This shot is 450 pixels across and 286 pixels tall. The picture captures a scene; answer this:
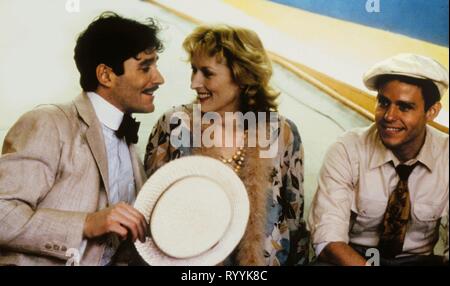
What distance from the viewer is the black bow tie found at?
9.34ft

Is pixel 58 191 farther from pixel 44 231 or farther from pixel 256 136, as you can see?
pixel 256 136

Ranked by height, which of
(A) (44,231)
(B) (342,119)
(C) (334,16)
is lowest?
(A) (44,231)

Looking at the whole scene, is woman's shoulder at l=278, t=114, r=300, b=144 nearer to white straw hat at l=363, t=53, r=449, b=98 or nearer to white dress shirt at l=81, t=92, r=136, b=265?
white straw hat at l=363, t=53, r=449, b=98

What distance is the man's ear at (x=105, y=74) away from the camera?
285cm

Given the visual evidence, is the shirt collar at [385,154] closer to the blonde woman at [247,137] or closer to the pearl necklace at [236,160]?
the blonde woman at [247,137]

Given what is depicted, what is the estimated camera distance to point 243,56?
9.48 feet

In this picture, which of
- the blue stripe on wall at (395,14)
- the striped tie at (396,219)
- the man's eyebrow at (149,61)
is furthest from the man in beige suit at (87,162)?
the striped tie at (396,219)

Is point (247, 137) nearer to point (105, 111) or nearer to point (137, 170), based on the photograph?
point (137, 170)

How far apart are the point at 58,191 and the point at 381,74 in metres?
1.52

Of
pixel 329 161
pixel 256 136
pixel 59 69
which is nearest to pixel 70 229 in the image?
pixel 59 69

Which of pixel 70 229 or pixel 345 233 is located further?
pixel 345 233

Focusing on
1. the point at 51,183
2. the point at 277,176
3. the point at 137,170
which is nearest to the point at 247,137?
the point at 277,176

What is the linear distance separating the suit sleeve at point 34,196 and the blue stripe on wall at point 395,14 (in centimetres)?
121

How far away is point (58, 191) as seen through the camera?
276cm
